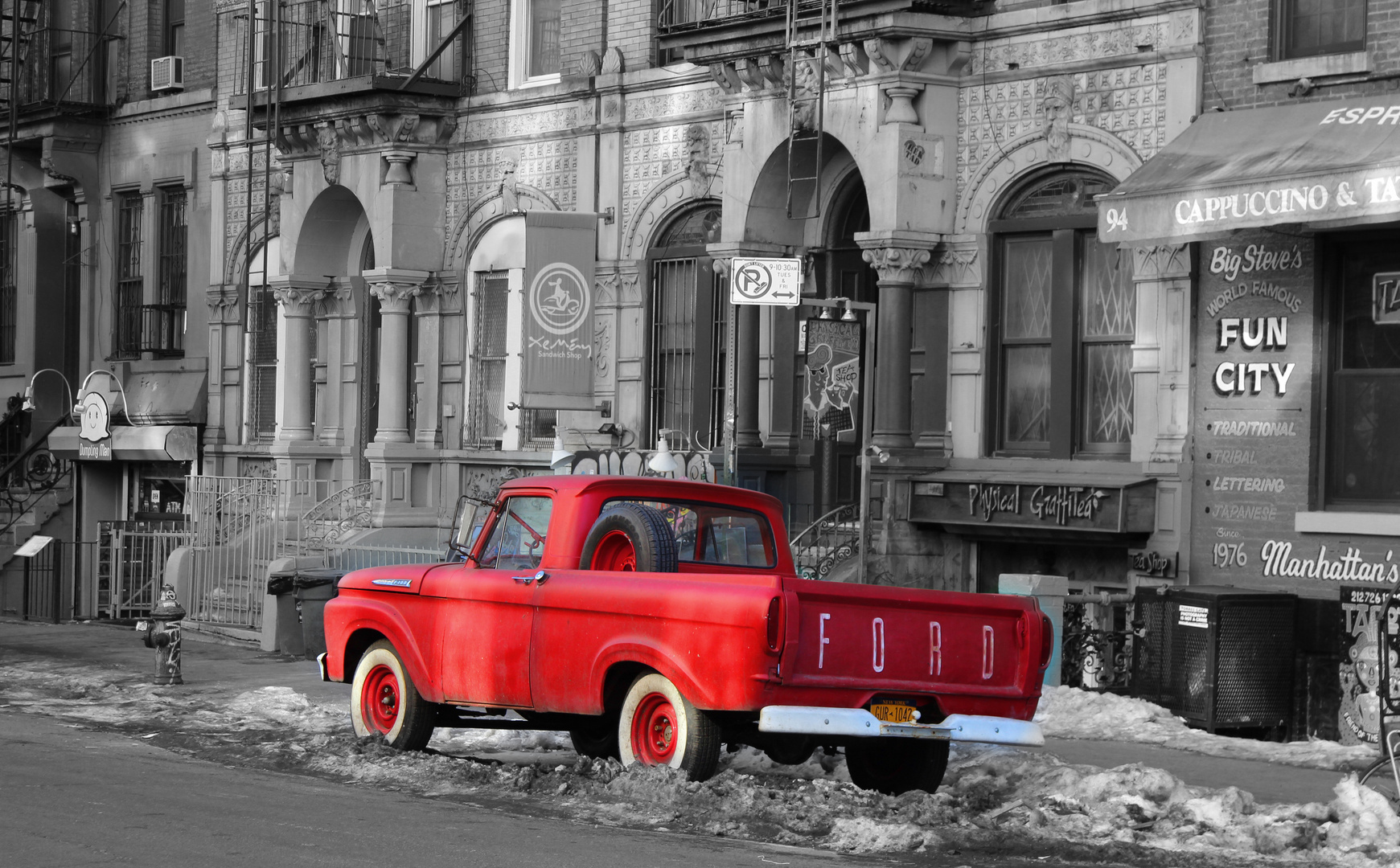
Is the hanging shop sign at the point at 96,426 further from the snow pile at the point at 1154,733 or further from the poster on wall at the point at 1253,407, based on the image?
the poster on wall at the point at 1253,407

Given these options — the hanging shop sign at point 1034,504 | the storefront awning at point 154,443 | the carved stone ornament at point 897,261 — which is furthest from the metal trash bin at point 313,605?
the storefront awning at point 154,443

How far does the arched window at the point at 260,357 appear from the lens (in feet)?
90.9

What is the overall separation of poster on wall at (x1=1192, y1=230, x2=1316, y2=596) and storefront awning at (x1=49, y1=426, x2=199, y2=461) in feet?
54.9

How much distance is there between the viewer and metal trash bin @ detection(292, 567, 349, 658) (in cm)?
1941

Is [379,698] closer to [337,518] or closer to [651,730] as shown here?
[651,730]

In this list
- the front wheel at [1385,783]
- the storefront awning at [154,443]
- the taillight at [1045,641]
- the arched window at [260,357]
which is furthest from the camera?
the storefront awning at [154,443]

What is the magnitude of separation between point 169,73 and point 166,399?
16.1 ft

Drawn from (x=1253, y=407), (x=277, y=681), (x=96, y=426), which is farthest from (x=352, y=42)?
(x=1253, y=407)

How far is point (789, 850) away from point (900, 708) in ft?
5.00

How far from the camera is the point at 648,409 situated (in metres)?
22.2

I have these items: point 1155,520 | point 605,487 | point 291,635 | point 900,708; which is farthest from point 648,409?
point 900,708

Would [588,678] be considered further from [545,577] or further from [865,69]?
[865,69]

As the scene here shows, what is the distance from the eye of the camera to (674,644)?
10398 mm

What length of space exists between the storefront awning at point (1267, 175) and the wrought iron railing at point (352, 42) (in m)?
11.4
